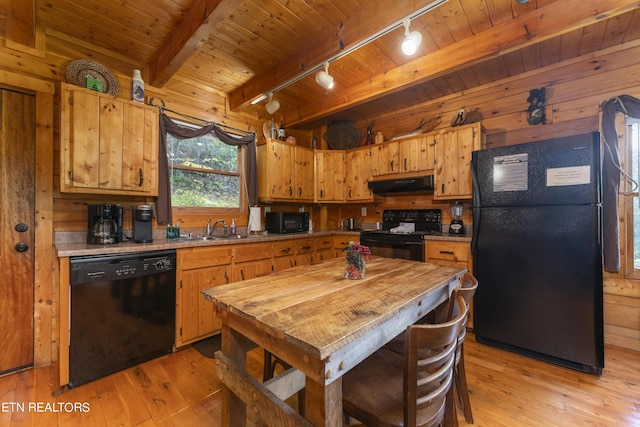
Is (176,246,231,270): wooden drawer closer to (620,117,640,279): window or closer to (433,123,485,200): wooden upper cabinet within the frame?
(433,123,485,200): wooden upper cabinet

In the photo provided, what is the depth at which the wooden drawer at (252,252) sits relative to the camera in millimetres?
2721

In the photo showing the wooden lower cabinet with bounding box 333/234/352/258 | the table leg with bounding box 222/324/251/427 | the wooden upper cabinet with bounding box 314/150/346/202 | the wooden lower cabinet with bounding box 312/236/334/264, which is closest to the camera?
the table leg with bounding box 222/324/251/427

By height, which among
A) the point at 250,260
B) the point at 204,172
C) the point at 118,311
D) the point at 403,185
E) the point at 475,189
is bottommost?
the point at 118,311

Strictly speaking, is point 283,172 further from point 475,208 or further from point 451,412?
point 451,412

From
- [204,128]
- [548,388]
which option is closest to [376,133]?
[204,128]

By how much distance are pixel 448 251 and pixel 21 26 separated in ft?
13.8

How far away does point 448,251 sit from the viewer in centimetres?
280

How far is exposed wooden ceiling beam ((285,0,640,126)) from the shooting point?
71.9 inches

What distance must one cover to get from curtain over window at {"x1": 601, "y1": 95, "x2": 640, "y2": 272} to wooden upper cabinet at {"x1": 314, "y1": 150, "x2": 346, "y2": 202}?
275 centimetres

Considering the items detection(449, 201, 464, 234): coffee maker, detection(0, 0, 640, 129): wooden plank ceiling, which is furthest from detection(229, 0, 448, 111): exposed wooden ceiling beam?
detection(449, 201, 464, 234): coffee maker

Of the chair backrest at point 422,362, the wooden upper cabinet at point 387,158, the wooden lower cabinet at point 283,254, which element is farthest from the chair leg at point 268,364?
the wooden upper cabinet at point 387,158

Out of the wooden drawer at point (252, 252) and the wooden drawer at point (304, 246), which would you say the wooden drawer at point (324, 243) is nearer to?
the wooden drawer at point (304, 246)

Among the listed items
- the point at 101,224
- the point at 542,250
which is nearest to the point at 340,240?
the point at 542,250

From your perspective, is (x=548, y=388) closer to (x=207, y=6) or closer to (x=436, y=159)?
(x=436, y=159)
